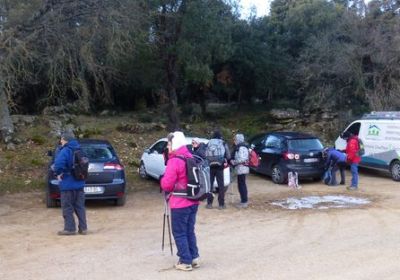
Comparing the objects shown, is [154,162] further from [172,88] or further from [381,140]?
[172,88]

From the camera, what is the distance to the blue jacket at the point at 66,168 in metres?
9.31

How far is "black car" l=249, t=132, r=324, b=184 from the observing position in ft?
54.7

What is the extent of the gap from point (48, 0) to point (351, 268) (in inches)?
381

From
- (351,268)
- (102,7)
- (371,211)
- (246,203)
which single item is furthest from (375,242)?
(102,7)

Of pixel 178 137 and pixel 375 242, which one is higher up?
pixel 178 137

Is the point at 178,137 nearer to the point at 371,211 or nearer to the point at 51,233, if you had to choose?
the point at 51,233

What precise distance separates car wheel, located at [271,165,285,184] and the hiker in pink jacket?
1003cm

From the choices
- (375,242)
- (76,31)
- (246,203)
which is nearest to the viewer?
(375,242)

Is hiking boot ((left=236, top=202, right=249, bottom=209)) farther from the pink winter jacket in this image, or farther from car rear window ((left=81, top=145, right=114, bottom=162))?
the pink winter jacket

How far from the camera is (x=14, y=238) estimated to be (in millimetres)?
9281

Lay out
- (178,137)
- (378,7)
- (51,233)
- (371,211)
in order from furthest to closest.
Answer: (378,7) → (371,211) → (51,233) → (178,137)

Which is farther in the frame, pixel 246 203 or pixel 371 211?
pixel 246 203

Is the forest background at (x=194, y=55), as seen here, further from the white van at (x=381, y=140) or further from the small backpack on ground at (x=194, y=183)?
the small backpack on ground at (x=194, y=183)

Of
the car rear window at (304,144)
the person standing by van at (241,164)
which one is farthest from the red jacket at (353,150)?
the person standing by van at (241,164)
